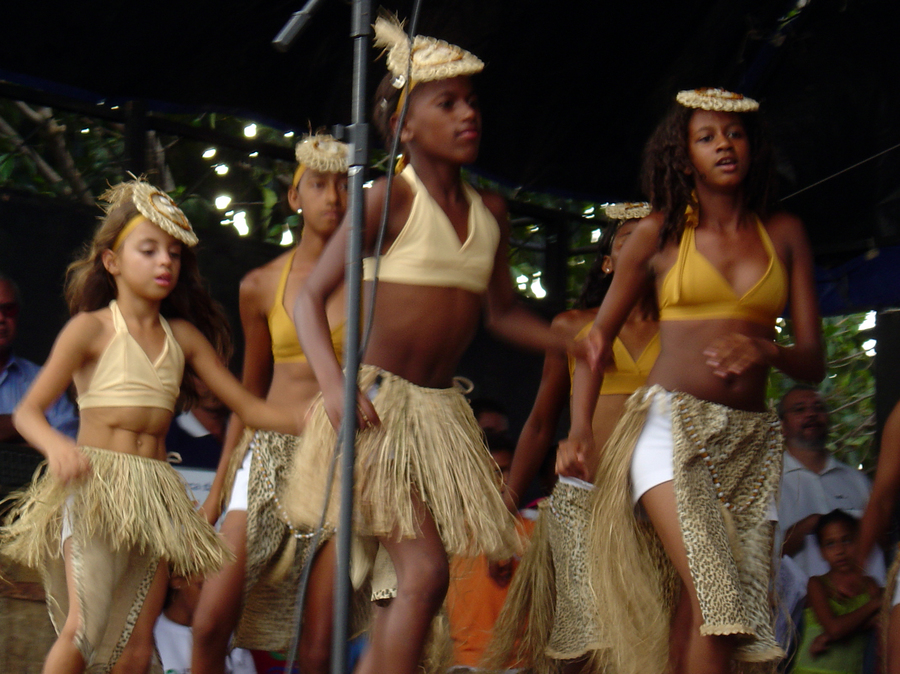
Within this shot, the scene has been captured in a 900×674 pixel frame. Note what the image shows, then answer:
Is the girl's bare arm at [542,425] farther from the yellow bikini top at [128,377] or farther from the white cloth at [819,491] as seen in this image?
the white cloth at [819,491]

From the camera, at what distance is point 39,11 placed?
4316 mm

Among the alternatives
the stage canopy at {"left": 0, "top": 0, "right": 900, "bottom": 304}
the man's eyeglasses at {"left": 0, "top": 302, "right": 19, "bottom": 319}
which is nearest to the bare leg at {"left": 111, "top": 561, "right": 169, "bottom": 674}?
the man's eyeglasses at {"left": 0, "top": 302, "right": 19, "bottom": 319}

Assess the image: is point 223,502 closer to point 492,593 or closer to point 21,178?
point 492,593

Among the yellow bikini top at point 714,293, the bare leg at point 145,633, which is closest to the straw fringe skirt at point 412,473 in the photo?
the yellow bikini top at point 714,293

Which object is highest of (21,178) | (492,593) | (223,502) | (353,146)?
(21,178)

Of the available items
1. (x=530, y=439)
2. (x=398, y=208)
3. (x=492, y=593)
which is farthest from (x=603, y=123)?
(x=398, y=208)

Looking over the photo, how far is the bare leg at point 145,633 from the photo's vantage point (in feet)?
12.3

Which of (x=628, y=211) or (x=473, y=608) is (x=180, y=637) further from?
(x=628, y=211)

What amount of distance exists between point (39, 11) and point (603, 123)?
2.65 m

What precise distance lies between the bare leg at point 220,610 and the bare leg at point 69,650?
0.42m

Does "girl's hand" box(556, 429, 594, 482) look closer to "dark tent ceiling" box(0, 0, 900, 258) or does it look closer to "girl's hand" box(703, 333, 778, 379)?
"girl's hand" box(703, 333, 778, 379)

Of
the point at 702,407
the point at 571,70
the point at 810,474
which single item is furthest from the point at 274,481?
the point at 810,474

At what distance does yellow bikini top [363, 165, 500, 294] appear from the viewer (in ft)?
10.2

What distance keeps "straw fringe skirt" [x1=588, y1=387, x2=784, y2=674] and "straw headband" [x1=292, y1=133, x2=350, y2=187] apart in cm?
152
